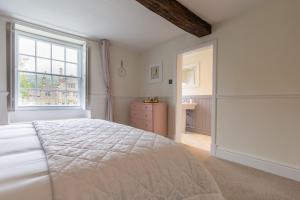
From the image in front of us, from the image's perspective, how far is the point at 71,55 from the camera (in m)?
3.65

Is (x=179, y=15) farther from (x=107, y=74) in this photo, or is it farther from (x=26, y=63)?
(x=26, y=63)

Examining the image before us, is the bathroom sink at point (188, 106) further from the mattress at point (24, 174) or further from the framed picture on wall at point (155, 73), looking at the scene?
the mattress at point (24, 174)

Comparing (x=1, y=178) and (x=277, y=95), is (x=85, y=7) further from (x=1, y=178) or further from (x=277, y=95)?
(x=277, y=95)

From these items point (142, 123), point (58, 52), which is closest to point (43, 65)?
point (58, 52)

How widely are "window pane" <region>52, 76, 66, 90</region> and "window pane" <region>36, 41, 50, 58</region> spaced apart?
450mm

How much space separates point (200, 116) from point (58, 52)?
3719 millimetres

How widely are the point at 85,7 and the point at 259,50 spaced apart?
2.61 meters

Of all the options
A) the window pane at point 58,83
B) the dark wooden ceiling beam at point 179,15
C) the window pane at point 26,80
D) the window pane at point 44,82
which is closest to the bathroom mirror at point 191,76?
the dark wooden ceiling beam at point 179,15

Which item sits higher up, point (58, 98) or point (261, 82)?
point (261, 82)

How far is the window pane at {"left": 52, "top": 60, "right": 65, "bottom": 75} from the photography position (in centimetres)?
341

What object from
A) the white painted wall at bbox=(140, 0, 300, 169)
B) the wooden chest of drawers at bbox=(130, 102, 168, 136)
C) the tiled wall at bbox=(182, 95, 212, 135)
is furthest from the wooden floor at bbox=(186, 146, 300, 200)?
the tiled wall at bbox=(182, 95, 212, 135)

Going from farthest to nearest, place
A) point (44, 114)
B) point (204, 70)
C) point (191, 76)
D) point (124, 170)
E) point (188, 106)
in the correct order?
point (191, 76) < point (204, 70) < point (188, 106) < point (44, 114) < point (124, 170)

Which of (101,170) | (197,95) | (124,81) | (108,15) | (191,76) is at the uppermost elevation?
(108,15)

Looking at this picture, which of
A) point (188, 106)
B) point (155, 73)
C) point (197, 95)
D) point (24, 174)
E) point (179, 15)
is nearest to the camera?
point (24, 174)
